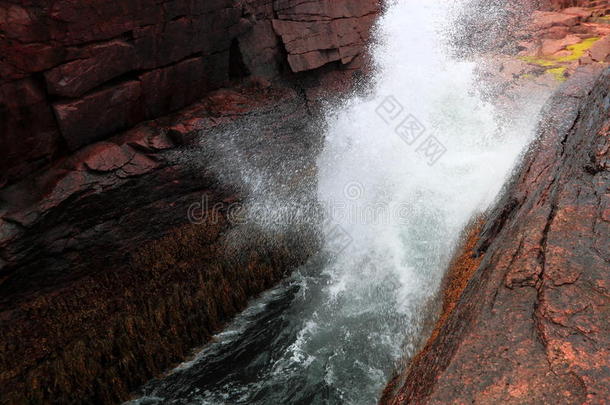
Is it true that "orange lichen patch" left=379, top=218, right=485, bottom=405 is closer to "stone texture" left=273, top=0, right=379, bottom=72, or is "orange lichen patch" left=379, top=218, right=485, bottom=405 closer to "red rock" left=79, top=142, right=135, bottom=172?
"red rock" left=79, top=142, right=135, bottom=172

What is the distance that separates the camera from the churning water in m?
6.95

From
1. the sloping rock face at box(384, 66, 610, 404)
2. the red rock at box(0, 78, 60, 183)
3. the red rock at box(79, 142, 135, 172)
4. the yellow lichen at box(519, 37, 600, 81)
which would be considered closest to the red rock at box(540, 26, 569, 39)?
the yellow lichen at box(519, 37, 600, 81)

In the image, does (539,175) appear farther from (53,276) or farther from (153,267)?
(53,276)

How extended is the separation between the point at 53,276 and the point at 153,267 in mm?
1787

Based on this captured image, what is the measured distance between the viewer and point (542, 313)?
3.18m

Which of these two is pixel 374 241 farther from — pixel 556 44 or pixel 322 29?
pixel 556 44

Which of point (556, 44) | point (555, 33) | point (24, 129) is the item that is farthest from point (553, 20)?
point (24, 129)

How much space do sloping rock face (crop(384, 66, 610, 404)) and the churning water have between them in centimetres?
243

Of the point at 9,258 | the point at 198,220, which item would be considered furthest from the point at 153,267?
the point at 9,258

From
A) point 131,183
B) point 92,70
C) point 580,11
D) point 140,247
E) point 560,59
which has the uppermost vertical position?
point 92,70

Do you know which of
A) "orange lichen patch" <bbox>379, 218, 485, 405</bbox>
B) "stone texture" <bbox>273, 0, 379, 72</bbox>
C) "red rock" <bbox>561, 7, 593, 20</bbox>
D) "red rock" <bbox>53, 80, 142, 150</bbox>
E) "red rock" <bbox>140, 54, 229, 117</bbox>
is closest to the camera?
"orange lichen patch" <bbox>379, 218, 485, 405</bbox>

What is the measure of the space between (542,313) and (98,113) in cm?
803

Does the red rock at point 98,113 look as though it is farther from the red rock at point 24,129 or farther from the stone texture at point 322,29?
the stone texture at point 322,29

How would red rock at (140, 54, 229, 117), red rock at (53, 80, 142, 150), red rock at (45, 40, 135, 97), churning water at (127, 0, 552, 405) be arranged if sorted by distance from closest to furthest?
churning water at (127, 0, 552, 405)
red rock at (45, 40, 135, 97)
red rock at (53, 80, 142, 150)
red rock at (140, 54, 229, 117)
